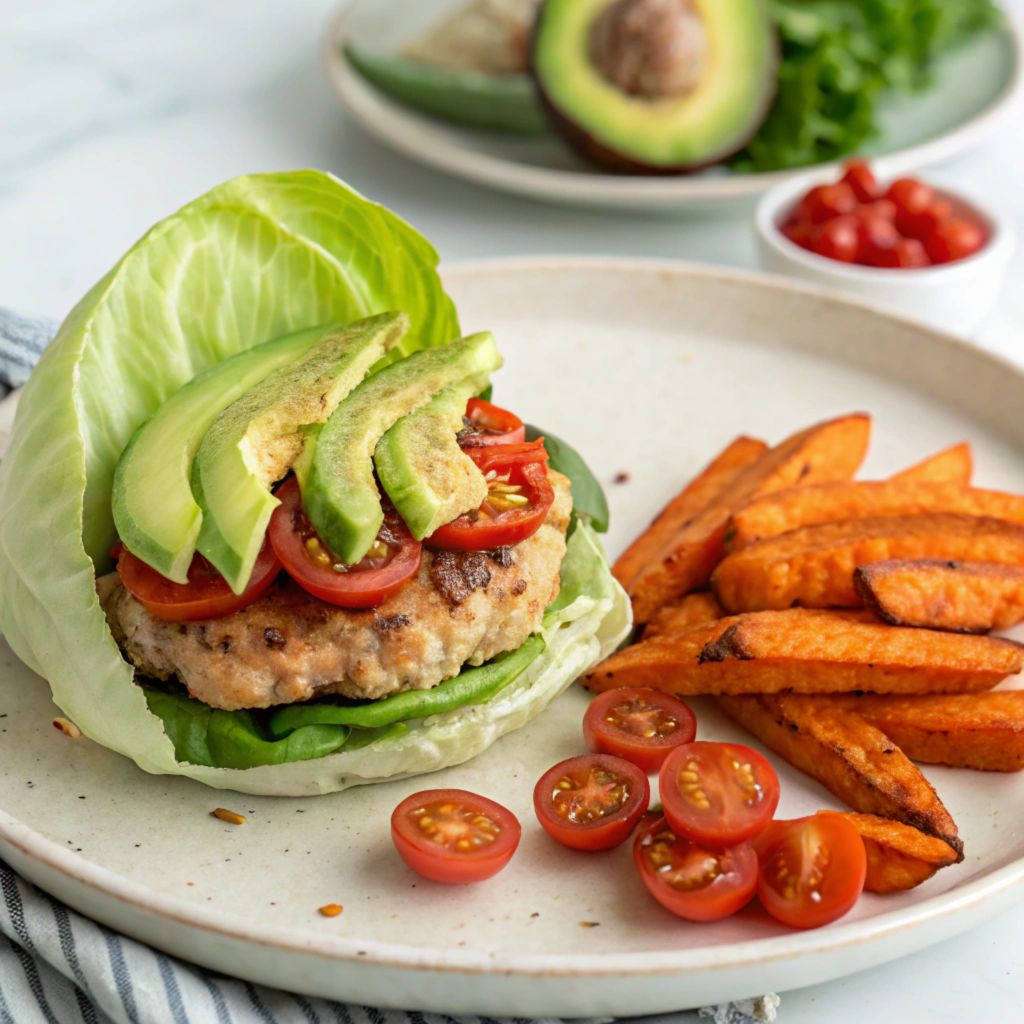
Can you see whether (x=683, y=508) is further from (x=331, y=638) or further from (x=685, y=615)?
(x=331, y=638)

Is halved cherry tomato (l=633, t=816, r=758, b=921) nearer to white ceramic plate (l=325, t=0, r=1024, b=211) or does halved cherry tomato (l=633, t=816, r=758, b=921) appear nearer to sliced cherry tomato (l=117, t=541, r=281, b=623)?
sliced cherry tomato (l=117, t=541, r=281, b=623)

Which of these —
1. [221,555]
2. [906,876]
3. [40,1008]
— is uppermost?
[221,555]

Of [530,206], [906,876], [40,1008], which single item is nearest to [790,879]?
[906,876]

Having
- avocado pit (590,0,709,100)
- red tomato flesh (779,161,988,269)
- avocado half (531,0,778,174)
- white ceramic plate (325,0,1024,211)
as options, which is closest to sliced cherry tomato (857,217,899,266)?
red tomato flesh (779,161,988,269)

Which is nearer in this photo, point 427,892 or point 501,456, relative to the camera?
point 427,892

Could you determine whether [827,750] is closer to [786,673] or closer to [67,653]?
[786,673]

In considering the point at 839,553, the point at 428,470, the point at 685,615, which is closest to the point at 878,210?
the point at 839,553
